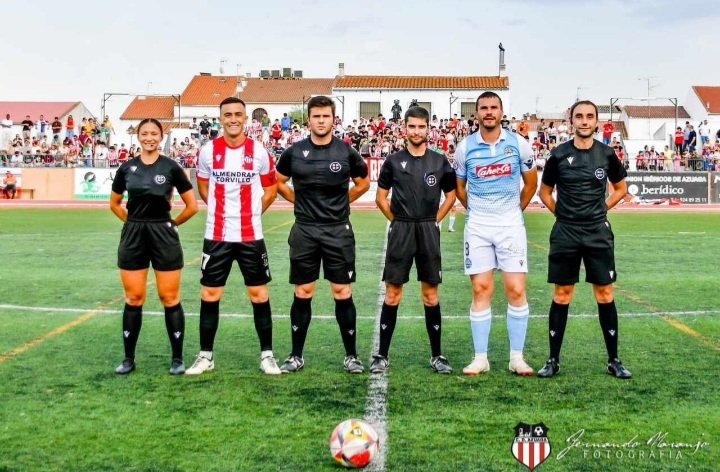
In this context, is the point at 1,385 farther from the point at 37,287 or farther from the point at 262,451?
the point at 37,287

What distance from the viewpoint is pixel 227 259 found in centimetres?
645

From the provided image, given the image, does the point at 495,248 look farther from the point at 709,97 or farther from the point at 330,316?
the point at 709,97

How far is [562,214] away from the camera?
6.51 meters

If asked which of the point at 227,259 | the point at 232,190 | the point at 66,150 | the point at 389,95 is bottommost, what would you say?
the point at 227,259

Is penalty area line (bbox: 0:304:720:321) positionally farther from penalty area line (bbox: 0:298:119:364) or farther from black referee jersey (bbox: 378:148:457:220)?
black referee jersey (bbox: 378:148:457:220)

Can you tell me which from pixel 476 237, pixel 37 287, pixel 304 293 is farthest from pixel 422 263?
pixel 37 287

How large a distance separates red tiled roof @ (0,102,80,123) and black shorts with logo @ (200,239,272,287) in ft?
241

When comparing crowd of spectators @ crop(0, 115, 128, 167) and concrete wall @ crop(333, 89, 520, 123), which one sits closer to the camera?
crowd of spectators @ crop(0, 115, 128, 167)

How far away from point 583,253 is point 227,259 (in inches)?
109

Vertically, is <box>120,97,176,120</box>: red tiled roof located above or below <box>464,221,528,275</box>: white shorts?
above

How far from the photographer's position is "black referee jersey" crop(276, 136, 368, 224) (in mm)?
6473

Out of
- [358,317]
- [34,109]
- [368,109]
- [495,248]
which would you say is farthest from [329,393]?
[34,109]

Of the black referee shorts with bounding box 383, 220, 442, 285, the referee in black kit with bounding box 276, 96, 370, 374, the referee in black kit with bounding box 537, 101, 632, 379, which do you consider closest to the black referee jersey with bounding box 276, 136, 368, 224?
the referee in black kit with bounding box 276, 96, 370, 374

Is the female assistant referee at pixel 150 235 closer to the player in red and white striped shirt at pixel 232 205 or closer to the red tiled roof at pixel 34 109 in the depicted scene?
the player in red and white striped shirt at pixel 232 205
